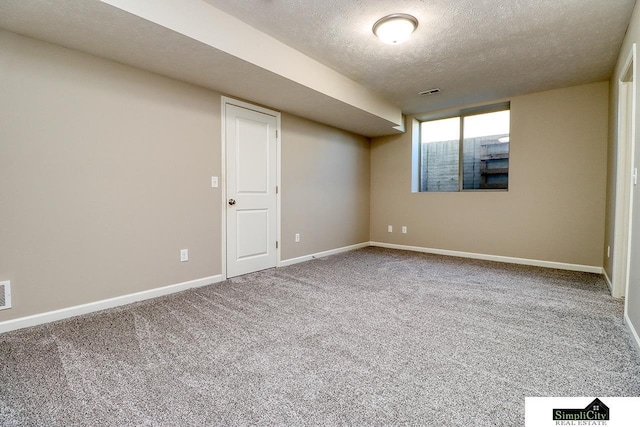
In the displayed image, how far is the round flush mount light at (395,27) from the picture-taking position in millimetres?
2457

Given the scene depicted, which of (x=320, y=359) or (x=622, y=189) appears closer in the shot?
(x=320, y=359)

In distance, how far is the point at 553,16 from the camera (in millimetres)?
2438

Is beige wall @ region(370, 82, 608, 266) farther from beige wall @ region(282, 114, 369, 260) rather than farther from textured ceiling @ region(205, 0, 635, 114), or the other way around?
beige wall @ region(282, 114, 369, 260)

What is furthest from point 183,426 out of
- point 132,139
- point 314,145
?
point 314,145

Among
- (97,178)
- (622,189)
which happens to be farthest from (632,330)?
(97,178)

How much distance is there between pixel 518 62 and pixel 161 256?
4.27 meters

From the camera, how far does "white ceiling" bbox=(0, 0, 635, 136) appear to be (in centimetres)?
213

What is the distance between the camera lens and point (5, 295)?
2143 millimetres

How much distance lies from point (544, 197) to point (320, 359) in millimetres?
4083

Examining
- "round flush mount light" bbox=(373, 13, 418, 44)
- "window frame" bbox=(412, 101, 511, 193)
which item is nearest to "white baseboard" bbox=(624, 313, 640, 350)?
"window frame" bbox=(412, 101, 511, 193)

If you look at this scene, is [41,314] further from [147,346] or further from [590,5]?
[590,5]

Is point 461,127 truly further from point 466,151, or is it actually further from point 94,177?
point 94,177

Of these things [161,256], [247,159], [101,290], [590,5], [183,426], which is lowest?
[183,426]

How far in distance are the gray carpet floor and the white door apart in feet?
2.80
